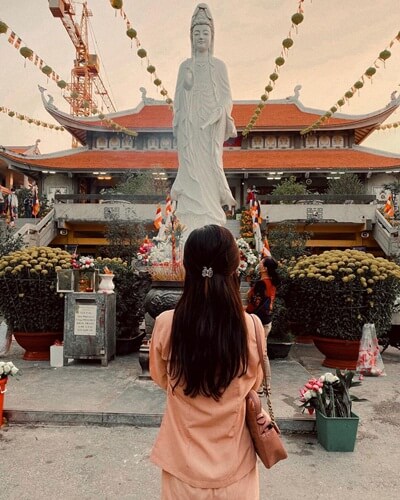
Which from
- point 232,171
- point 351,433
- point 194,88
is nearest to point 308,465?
point 351,433

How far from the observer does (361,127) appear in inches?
973

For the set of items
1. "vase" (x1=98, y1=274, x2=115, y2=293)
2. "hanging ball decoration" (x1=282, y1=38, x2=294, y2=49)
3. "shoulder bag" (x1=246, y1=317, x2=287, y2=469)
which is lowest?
"vase" (x1=98, y1=274, x2=115, y2=293)

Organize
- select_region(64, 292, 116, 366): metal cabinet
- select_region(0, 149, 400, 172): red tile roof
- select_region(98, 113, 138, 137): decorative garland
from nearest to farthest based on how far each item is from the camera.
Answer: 1. select_region(64, 292, 116, 366): metal cabinet
2. select_region(98, 113, 138, 137): decorative garland
3. select_region(0, 149, 400, 172): red tile roof

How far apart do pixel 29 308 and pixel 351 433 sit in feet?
15.4

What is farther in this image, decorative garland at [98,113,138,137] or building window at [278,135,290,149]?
building window at [278,135,290,149]

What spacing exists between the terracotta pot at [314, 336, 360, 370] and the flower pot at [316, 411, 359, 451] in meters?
2.69

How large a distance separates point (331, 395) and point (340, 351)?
8.88ft

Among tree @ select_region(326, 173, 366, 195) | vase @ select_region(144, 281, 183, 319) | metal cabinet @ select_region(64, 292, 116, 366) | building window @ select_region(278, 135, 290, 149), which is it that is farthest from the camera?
building window @ select_region(278, 135, 290, 149)

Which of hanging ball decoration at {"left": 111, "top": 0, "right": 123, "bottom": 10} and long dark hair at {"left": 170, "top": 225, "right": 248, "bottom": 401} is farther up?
hanging ball decoration at {"left": 111, "top": 0, "right": 123, "bottom": 10}

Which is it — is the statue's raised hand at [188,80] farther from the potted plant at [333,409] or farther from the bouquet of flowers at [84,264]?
the potted plant at [333,409]

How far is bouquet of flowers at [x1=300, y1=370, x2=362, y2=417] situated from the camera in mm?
3750

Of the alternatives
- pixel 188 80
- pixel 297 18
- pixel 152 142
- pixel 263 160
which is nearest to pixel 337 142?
pixel 263 160

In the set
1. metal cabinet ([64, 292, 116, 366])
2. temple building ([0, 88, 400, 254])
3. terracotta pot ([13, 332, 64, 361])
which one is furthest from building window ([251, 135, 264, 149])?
metal cabinet ([64, 292, 116, 366])

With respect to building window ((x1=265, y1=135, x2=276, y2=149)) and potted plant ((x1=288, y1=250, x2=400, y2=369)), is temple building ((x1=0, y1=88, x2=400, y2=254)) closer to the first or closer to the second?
building window ((x1=265, y1=135, x2=276, y2=149))
